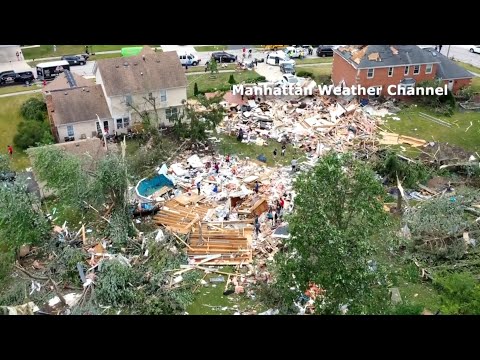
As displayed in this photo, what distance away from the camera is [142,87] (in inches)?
1110

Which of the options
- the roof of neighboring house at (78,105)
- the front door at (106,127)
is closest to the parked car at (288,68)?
the roof of neighboring house at (78,105)

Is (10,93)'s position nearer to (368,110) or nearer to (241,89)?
(241,89)

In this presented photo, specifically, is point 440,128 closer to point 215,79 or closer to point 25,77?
point 215,79

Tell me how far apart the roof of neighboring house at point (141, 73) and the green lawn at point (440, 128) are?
12.4 meters

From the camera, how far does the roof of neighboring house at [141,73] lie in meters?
28.0

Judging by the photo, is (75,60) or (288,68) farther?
(75,60)

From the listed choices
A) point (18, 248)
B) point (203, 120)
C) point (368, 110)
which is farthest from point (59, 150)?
point (368, 110)

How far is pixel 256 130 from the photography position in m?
29.6

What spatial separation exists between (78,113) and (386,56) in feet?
61.0

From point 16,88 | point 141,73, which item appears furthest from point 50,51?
point 141,73

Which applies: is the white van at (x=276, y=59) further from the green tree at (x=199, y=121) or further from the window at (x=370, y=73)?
the green tree at (x=199, y=121)

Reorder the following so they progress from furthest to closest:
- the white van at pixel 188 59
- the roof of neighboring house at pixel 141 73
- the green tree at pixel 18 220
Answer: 1. the white van at pixel 188 59
2. the roof of neighboring house at pixel 141 73
3. the green tree at pixel 18 220

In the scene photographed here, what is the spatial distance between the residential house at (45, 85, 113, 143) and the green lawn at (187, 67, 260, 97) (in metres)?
7.37
